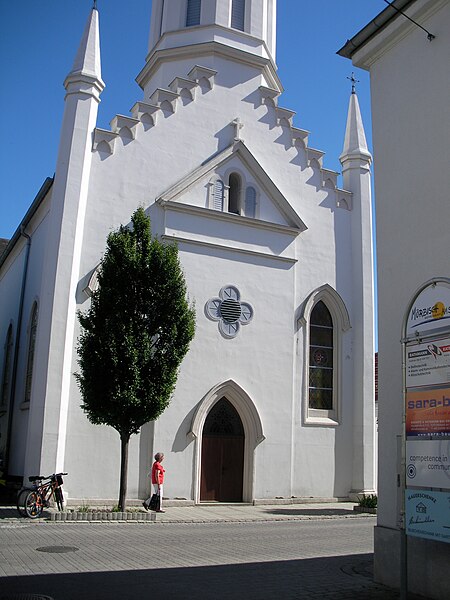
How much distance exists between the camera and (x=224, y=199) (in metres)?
21.0

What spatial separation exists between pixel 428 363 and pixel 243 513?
11.1m

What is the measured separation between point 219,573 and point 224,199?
1377cm

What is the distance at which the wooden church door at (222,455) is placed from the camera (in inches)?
768

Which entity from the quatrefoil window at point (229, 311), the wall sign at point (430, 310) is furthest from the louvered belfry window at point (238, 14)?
the wall sign at point (430, 310)

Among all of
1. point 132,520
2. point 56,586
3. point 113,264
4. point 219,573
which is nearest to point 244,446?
point 132,520

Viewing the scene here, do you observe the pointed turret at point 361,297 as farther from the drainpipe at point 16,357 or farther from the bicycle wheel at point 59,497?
the drainpipe at point 16,357

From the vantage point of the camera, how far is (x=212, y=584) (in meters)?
8.40

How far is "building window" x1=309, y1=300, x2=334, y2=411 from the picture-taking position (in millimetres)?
21594

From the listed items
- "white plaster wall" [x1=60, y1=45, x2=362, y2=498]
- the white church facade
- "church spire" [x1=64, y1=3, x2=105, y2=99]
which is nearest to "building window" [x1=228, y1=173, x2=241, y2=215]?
the white church facade

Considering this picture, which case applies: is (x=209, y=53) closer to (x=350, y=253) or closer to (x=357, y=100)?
(x=357, y=100)

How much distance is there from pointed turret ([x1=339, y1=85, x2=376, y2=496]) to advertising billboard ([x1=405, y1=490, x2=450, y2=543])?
14.2 metres

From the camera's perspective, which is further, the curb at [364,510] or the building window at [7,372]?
the building window at [7,372]

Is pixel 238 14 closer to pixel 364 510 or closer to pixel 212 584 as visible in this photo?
pixel 364 510

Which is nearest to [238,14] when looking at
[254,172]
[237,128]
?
[237,128]
